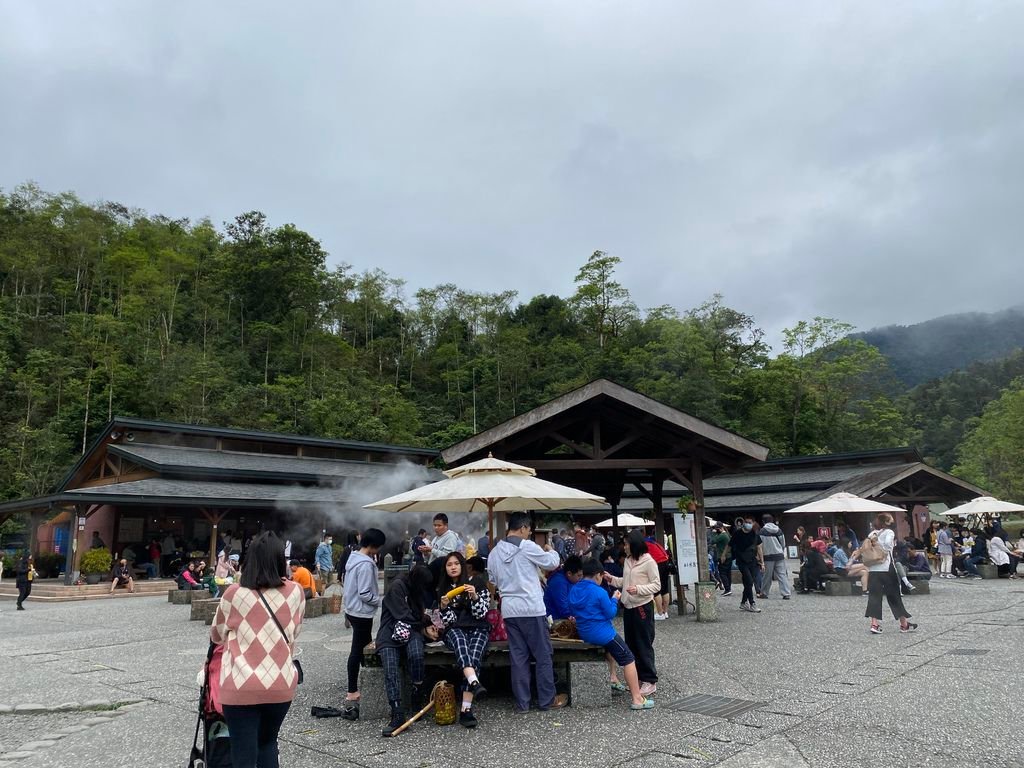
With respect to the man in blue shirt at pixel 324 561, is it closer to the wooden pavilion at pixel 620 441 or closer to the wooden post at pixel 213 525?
the wooden pavilion at pixel 620 441

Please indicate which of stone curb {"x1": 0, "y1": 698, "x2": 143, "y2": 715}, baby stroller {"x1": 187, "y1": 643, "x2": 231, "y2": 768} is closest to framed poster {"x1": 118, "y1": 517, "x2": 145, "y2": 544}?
stone curb {"x1": 0, "y1": 698, "x2": 143, "y2": 715}

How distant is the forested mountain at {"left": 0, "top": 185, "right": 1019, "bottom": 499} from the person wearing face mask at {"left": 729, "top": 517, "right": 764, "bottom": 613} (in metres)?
19.7

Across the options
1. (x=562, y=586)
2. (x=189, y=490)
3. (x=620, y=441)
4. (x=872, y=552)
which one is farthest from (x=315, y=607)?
(x=189, y=490)

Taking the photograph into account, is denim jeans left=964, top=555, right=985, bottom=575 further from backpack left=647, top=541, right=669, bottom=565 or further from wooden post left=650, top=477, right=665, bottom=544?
backpack left=647, top=541, right=669, bottom=565

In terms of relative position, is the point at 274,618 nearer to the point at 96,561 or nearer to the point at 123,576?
the point at 123,576

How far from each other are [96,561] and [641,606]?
19347 millimetres

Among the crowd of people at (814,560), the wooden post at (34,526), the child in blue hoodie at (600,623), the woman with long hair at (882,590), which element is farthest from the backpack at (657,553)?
the wooden post at (34,526)

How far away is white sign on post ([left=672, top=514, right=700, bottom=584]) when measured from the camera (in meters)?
10.9

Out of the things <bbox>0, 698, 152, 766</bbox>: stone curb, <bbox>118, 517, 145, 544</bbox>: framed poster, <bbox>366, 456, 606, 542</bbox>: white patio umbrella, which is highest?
<bbox>366, 456, 606, 542</bbox>: white patio umbrella

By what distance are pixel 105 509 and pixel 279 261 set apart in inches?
1446

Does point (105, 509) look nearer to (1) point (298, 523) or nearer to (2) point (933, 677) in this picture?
(1) point (298, 523)

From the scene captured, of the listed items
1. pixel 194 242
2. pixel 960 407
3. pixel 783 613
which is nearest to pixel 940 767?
pixel 783 613

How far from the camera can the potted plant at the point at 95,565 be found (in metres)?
19.8

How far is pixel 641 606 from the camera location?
6059 millimetres
